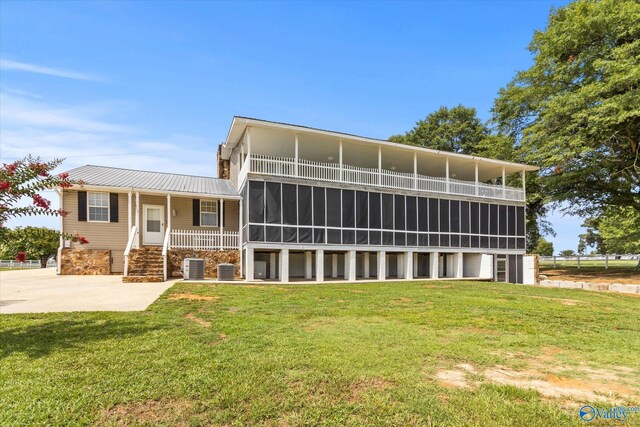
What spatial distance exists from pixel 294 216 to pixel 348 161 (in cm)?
640

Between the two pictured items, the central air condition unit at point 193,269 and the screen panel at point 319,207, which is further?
the screen panel at point 319,207

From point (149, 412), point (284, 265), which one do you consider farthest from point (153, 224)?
point (149, 412)

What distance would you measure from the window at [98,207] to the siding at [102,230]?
234mm

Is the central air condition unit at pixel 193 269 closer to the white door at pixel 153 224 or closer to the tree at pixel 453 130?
the white door at pixel 153 224

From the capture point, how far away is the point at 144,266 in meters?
13.4

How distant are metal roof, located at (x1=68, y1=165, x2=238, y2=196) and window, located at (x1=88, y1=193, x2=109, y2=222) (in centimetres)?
62

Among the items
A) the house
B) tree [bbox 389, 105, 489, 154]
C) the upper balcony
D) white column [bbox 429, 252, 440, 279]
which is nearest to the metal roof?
the house

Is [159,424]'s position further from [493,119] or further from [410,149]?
[493,119]

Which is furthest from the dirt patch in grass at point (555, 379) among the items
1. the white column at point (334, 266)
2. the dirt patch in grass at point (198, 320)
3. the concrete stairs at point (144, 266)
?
the white column at point (334, 266)

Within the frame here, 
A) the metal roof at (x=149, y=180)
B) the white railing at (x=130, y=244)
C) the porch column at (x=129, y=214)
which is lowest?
the white railing at (x=130, y=244)

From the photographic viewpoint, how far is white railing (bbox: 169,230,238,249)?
50.4 feet

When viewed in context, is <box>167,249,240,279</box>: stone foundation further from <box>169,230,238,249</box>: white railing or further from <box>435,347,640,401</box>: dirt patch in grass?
<box>435,347,640,401</box>: dirt patch in grass

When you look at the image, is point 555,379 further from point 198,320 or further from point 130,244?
point 130,244

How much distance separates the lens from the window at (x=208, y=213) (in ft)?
55.4
